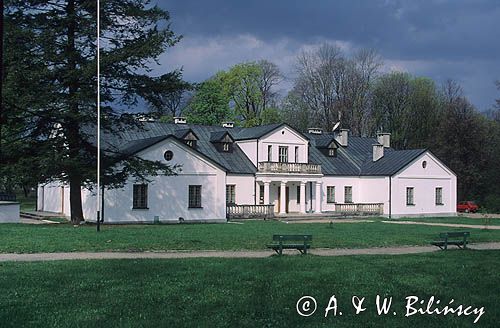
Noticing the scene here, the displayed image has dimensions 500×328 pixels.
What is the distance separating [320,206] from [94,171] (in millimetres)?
23404

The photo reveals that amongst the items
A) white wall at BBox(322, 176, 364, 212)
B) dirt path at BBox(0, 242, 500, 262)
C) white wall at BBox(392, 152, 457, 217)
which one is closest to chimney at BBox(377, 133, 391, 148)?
white wall at BBox(392, 152, 457, 217)

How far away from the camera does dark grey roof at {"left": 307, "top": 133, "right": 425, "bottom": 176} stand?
4941cm

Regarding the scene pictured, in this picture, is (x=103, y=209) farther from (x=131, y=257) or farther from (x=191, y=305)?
(x=191, y=305)

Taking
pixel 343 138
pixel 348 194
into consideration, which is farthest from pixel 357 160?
pixel 348 194

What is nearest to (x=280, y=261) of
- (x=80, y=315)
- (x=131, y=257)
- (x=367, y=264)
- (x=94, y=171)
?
(x=367, y=264)

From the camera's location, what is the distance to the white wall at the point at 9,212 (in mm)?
35719

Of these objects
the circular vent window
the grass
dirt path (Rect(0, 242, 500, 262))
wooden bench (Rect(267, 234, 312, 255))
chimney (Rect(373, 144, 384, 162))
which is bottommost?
dirt path (Rect(0, 242, 500, 262))

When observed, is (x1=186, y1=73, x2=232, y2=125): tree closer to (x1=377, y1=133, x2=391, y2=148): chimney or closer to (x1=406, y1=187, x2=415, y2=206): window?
(x1=377, y1=133, x2=391, y2=148): chimney

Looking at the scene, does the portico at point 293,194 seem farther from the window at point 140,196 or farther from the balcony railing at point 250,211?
the window at point 140,196

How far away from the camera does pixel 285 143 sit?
4753 centimetres

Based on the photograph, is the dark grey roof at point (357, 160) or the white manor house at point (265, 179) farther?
the dark grey roof at point (357, 160)

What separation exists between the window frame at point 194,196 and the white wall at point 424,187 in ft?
53.0

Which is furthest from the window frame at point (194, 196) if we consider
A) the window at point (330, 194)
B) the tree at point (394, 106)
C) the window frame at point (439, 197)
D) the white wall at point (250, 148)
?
the tree at point (394, 106)

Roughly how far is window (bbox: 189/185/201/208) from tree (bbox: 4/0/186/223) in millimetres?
8329
